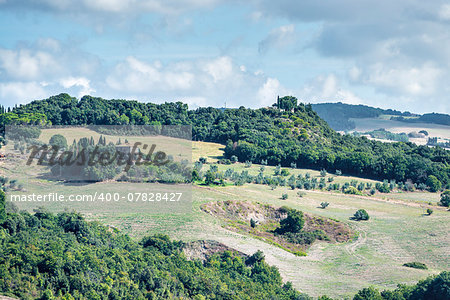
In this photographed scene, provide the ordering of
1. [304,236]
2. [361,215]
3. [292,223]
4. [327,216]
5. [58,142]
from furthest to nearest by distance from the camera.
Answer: [58,142], [361,215], [327,216], [292,223], [304,236]

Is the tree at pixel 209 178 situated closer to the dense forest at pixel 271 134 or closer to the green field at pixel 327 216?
the green field at pixel 327 216

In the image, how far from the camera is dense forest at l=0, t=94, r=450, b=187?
11144 centimetres

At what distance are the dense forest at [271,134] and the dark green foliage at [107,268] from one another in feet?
219

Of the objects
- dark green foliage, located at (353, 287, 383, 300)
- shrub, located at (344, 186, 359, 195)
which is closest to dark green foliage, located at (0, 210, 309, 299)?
dark green foliage, located at (353, 287, 383, 300)

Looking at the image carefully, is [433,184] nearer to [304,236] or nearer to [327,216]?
[327,216]

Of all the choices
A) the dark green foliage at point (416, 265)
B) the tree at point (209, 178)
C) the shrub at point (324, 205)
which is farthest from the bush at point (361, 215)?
the tree at point (209, 178)

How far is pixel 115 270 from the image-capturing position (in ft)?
119

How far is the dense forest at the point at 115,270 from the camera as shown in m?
31.9

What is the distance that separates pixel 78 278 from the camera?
1266 inches

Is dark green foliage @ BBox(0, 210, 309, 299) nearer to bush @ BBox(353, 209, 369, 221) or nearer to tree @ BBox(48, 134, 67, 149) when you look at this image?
bush @ BBox(353, 209, 369, 221)

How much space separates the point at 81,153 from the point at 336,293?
4991 centimetres

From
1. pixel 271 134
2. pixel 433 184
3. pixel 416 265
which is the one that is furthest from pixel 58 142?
A: pixel 433 184

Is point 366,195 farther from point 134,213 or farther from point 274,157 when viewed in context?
point 134,213

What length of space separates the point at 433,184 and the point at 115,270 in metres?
82.3
